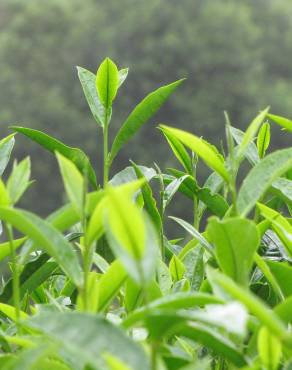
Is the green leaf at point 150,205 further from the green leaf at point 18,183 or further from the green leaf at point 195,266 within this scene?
the green leaf at point 18,183

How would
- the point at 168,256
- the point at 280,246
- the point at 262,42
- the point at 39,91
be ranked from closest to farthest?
the point at 280,246 → the point at 168,256 → the point at 39,91 → the point at 262,42

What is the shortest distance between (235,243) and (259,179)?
5 cm

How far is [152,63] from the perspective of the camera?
30.2 metres

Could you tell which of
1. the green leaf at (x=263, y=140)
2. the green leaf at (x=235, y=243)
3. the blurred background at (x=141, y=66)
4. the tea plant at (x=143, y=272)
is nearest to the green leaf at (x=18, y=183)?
the tea plant at (x=143, y=272)

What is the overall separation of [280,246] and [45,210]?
26907 millimetres

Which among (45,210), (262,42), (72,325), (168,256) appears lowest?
(45,210)

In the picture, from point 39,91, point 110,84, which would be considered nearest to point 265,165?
point 110,84

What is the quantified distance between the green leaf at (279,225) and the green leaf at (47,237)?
0.13 metres

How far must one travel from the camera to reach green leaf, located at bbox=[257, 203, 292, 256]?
588mm

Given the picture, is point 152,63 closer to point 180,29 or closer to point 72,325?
point 180,29

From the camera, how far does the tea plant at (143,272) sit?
416 millimetres

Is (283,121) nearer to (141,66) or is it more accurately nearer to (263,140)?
(263,140)

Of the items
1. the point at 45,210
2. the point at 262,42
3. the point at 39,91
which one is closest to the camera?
the point at 45,210

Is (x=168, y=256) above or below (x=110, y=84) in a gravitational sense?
below
